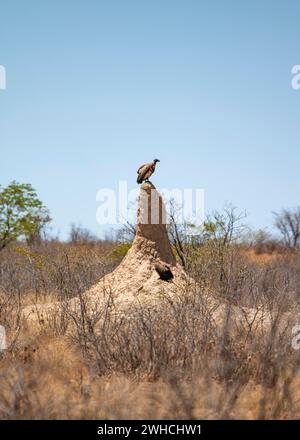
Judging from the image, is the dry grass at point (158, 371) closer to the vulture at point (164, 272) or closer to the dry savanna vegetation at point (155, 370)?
Answer: the dry savanna vegetation at point (155, 370)

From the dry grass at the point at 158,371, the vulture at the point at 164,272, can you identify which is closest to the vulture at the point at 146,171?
the vulture at the point at 164,272

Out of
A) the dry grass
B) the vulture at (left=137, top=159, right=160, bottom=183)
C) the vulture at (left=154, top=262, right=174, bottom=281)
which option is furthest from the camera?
the vulture at (left=137, top=159, right=160, bottom=183)

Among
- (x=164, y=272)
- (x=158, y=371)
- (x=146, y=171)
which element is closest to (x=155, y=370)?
(x=158, y=371)

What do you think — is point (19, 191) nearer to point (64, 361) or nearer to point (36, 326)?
point (36, 326)

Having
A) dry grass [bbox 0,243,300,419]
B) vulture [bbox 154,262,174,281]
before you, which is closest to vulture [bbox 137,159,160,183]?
vulture [bbox 154,262,174,281]

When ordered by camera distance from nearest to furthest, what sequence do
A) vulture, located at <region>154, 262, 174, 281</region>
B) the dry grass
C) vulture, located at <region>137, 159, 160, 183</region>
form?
the dry grass
vulture, located at <region>154, 262, 174, 281</region>
vulture, located at <region>137, 159, 160, 183</region>

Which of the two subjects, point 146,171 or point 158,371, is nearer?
point 158,371

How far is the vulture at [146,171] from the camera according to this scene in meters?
7.43

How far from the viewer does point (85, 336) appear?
16.8 feet

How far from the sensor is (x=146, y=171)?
24.4 ft

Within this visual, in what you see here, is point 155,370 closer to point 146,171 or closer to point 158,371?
point 158,371

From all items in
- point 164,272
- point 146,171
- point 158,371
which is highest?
point 146,171

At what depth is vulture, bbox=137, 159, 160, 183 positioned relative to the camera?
7434 millimetres

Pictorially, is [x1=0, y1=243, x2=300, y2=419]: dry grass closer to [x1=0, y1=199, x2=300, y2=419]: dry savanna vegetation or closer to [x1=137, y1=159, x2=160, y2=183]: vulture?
[x1=0, y1=199, x2=300, y2=419]: dry savanna vegetation
